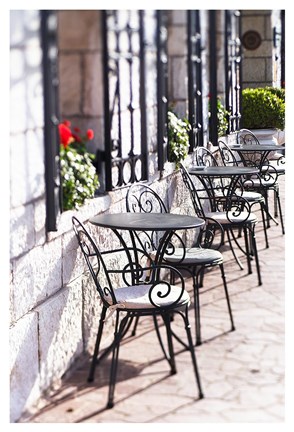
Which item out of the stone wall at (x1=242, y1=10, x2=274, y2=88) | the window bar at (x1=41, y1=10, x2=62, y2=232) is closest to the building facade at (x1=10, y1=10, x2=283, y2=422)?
the window bar at (x1=41, y1=10, x2=62, y2=232)

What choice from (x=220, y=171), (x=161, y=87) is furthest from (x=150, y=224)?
(x=220, y=171)

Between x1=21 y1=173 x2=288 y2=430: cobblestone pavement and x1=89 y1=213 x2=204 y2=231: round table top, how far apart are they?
79cm

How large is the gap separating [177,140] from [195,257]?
6.82 ft

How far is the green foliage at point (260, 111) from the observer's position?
13827mm

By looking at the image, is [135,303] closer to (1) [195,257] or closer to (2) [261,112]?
(1) [195,257]

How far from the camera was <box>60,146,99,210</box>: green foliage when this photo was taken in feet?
16.1

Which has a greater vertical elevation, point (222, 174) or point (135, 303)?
point (222, 174)

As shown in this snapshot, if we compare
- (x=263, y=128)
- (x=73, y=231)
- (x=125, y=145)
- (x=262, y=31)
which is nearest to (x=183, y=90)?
(x=125, y=145)

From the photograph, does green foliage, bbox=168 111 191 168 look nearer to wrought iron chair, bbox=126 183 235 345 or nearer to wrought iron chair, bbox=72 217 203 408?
wrought iron chair, bbox=126 183 235 345

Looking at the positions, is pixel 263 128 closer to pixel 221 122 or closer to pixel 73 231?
pixel 221 122

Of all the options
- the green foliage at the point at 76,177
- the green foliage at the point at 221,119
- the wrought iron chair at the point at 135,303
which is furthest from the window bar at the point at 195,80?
the wrought iron chair at the point at 135,303

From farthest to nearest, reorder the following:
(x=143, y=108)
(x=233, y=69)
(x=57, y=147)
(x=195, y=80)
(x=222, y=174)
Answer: (x=233, y=69), (x=195, y=80), (x=222, y=174), (x=143, y=108), (x=57, y=147)

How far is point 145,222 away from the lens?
5.06 meters

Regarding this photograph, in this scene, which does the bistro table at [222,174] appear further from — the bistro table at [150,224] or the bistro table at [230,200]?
the bistro table at [150,224]
